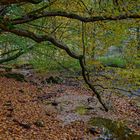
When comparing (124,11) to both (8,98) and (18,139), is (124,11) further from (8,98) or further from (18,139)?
(8,98)

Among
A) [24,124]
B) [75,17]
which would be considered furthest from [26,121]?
[75,17]

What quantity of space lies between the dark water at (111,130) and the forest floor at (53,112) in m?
0.21

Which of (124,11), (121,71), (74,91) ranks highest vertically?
(124,11)

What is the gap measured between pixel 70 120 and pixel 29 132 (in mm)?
3156

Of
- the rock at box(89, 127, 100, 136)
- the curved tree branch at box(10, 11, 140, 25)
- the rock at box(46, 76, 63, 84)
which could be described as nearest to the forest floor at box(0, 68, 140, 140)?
the rock at box(89, 127, 100, 136)

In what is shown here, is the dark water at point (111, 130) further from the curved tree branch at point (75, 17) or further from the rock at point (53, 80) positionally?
the rock at point (53, 80)

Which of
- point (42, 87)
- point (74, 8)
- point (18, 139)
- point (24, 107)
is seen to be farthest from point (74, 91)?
point (18, 139)

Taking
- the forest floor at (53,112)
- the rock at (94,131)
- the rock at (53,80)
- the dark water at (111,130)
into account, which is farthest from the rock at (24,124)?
the rock at (53,80)

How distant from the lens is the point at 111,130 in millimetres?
15344

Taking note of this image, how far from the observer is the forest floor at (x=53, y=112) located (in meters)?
13.9

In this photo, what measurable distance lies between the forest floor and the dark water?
207mm

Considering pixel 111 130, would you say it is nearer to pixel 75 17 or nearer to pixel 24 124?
pixel 24 124

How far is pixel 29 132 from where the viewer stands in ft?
44.8

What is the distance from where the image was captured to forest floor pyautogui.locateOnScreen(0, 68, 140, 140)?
13.9 m
